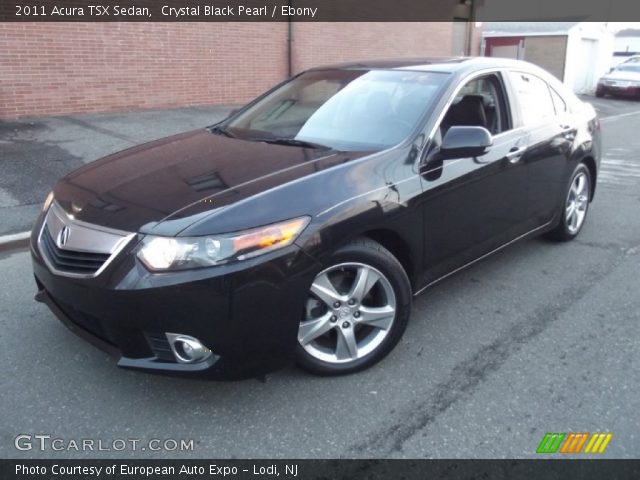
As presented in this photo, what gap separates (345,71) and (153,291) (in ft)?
8.00

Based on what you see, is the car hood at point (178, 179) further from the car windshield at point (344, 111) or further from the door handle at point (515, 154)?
the door handle at point (515, 154)

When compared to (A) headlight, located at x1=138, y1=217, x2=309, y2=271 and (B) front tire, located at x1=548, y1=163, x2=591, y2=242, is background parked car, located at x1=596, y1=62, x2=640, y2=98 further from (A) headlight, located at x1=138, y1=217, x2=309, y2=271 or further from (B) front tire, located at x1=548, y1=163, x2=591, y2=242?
(A) headlight, located at x1=138, y1=217, x2=309, y2=271

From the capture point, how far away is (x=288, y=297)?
2.67m

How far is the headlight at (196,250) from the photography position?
2.51m

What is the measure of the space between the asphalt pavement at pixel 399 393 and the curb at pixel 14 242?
109cm

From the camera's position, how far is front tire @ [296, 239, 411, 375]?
289 cm

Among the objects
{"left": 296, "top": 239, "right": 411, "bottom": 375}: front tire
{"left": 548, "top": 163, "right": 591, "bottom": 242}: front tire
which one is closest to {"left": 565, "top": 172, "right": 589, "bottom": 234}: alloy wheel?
{"left": 548, "top": 163, "right": 591, "bottom": 242}: front tire

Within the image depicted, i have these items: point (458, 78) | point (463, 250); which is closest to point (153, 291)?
point (463, 250)

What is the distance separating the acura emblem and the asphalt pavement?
75 centimetres

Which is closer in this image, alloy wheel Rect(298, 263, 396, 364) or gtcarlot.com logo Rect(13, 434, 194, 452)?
gtcarlot.com logo Rect(13, 434, 194, 452)

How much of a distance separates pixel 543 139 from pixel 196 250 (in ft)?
9.90

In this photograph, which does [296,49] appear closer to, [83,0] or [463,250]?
[83,0]

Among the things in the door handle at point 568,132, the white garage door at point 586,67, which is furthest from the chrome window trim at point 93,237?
the white garage door at point 586,67

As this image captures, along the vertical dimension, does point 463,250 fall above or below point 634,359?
above
